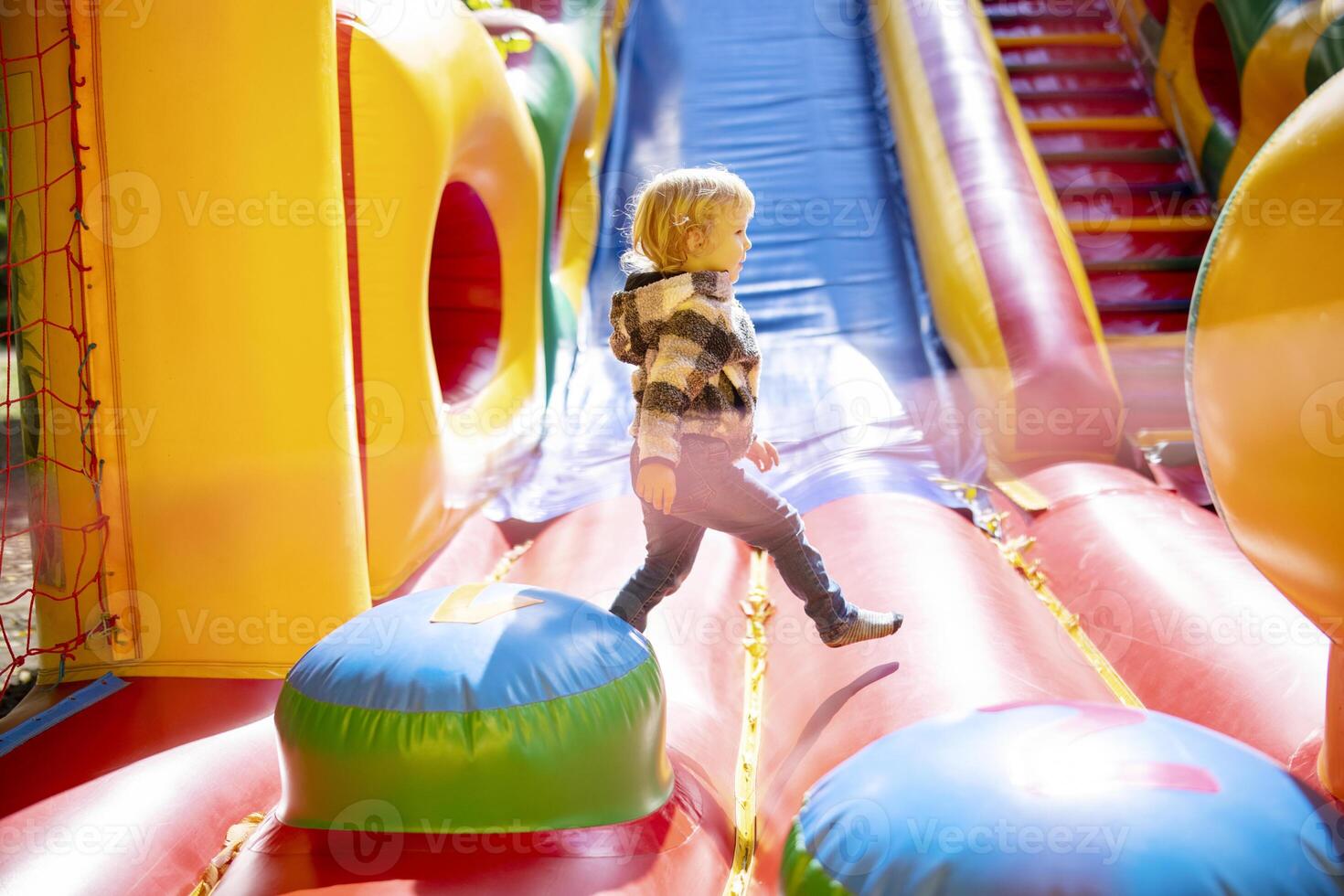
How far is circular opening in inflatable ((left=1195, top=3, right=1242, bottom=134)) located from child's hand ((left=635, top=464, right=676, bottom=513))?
344 cm

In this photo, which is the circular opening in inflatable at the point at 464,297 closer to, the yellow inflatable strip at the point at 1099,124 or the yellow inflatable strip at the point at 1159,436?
the yellow inflatable strip at the point at 1159,436

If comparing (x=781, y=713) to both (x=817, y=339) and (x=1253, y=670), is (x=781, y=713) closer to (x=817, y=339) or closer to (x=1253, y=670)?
(x=1253, y=670)

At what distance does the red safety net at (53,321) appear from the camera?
1.92 metres

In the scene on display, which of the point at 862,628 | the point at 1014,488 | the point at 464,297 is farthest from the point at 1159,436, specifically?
the point at 464,297

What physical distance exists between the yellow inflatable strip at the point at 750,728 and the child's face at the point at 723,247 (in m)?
0.72

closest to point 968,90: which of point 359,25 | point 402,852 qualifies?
point 359,25

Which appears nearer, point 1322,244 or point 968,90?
point 1322,244

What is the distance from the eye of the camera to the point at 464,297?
10.2 ft

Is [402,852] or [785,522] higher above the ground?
[785,522]

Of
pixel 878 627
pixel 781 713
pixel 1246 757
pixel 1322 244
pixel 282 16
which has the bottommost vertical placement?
pixel 781 713

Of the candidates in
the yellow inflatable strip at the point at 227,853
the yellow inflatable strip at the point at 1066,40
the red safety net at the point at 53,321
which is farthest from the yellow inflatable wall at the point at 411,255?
the yellow inflatable strip at the point at 1066,40

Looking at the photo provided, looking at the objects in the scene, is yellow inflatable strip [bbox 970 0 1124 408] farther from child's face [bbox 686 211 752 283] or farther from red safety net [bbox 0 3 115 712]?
red safety net [bbox 0 3 115 712]

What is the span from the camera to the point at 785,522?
1856mm

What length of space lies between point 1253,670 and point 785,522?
0.73m
